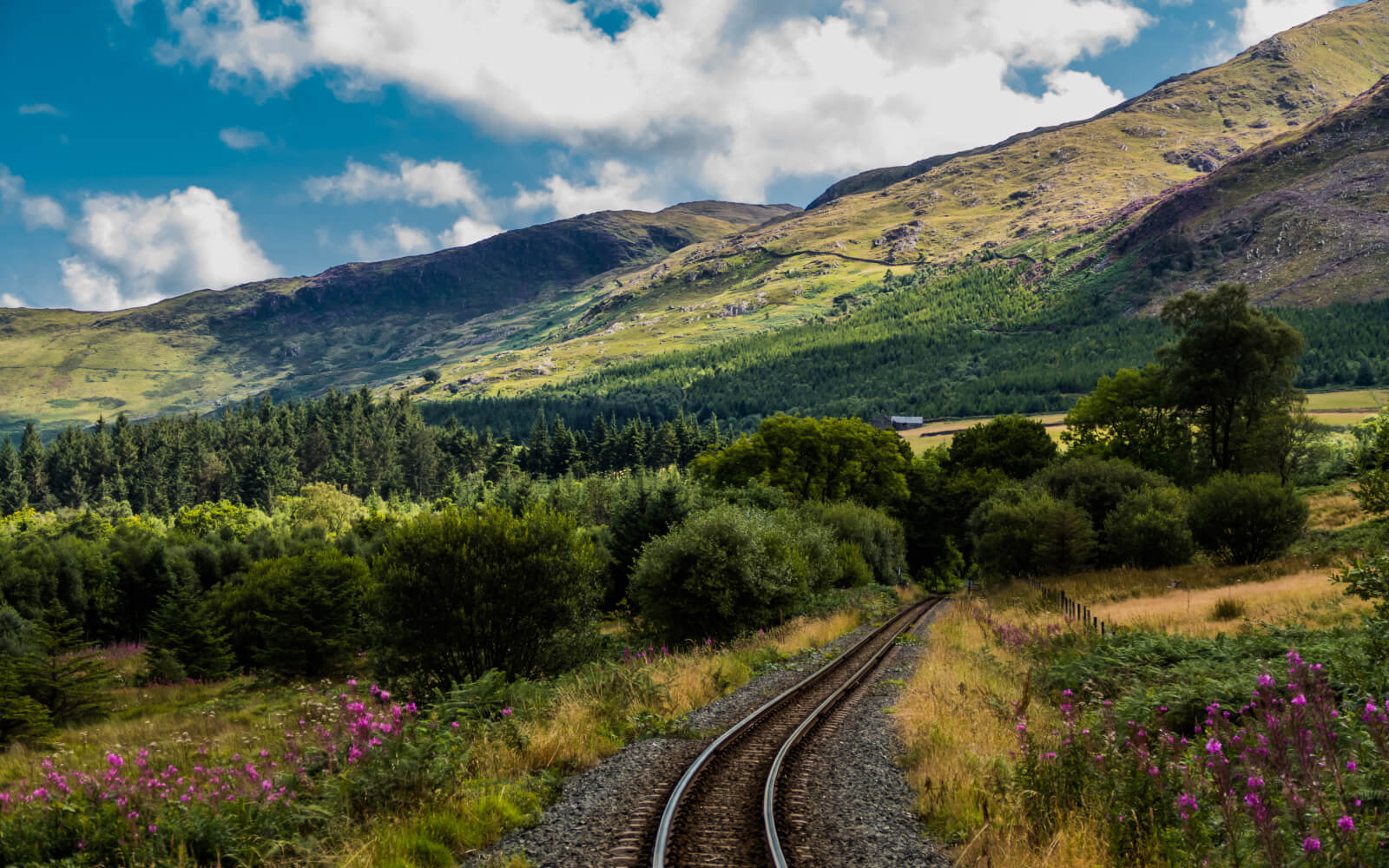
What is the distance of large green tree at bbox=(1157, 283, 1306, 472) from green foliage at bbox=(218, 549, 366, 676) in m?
56.2

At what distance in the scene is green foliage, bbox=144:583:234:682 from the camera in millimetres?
48875

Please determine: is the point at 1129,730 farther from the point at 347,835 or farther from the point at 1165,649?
the point at 347,835

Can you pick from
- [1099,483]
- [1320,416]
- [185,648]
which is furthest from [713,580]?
[1320,416]

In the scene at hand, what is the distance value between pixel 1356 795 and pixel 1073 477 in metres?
52.9

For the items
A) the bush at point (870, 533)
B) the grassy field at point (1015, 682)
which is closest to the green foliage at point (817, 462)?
the bush at point (870, 533)

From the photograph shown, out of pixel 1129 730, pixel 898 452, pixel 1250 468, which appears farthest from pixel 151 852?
pixel 898 452

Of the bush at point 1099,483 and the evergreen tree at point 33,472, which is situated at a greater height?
the evergreen tree at point 33,472

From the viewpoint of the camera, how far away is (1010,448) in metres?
83.2

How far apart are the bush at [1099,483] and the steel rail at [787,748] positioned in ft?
99.0

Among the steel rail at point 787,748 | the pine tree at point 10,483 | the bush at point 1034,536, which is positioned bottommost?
the bush at point 1034,536

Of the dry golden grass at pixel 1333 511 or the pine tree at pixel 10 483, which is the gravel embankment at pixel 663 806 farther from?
the pine tree at pixel 10 483

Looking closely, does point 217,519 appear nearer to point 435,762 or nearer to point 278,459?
point 278,459

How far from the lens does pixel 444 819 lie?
30.3ft

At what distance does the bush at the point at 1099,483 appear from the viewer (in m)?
50.8
